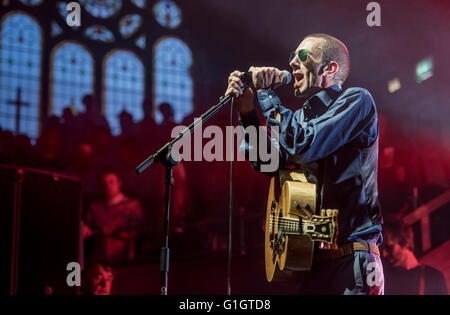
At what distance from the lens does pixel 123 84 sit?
365 inches

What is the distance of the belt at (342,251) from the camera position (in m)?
2.83

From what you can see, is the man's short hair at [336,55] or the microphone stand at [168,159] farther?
the man's short hair at [336,55]

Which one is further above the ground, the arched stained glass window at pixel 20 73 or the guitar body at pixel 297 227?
the arched stained glass window at pixel 20 73

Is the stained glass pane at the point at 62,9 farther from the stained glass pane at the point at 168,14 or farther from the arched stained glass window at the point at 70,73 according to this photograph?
the stained glass pane at the point at 168,14

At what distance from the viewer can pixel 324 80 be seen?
323 centimetres

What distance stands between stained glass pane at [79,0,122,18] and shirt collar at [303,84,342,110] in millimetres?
6749

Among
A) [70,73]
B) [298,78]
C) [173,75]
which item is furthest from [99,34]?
[298,78]

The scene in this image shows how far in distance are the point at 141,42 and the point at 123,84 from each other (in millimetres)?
776

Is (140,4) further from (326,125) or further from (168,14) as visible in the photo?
(326,125)

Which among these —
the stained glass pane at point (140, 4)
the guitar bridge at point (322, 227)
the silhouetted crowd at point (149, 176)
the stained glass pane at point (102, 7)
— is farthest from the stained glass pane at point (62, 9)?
the guitar bridge at point (322, 227)

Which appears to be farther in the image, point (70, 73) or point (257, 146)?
point (70, 73)

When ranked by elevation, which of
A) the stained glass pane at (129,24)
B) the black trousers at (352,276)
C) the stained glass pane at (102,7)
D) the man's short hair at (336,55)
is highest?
the stained glass pane at (102,7)
